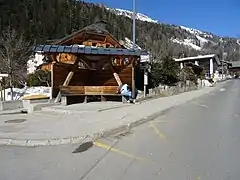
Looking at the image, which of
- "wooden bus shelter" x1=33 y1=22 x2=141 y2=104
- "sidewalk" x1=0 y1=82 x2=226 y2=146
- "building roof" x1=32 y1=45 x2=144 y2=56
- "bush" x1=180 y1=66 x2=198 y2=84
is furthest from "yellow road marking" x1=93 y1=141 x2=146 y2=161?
"bush" x1=180 y1=66 x2=198 y2=84

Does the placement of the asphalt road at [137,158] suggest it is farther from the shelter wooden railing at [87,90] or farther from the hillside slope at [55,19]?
the hillside slope at [55,19]

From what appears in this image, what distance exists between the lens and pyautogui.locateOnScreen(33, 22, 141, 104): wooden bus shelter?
829 inches

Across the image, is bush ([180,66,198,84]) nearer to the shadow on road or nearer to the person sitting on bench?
the person sitting on bench

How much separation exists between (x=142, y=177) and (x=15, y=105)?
15.0 meters

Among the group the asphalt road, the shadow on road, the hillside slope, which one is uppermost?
the hillside slope

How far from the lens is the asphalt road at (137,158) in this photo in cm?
659

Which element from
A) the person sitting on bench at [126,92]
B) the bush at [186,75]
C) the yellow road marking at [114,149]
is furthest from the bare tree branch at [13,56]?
the yellow road marking at [114,149]

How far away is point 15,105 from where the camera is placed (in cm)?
2005

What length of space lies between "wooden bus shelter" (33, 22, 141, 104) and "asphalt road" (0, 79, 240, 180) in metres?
10.4

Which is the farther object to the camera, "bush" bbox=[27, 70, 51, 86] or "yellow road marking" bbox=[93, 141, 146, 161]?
"bush" bbox=[27, 70, 51, 86]

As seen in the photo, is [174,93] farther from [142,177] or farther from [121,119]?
[142,177]

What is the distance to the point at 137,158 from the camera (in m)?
7.89

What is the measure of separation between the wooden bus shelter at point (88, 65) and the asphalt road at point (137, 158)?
1037 centimetres

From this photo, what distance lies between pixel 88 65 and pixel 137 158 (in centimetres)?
1687
